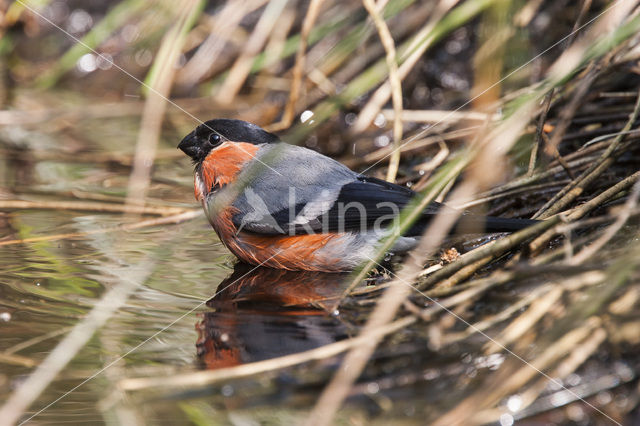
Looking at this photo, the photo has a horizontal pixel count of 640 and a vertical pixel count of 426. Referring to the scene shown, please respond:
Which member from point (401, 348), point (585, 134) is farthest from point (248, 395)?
point (585, 134)

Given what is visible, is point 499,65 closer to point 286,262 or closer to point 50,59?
point 286,262

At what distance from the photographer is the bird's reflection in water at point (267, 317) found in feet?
7.94

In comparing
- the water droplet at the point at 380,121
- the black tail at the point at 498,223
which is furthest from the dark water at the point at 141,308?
the water droplet at the point at 380,121

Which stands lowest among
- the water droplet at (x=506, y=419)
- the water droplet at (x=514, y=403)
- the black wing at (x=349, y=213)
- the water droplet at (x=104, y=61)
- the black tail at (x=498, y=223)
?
the water droplet at (x=506, y=419)

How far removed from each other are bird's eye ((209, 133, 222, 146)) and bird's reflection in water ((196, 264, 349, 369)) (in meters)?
0.77

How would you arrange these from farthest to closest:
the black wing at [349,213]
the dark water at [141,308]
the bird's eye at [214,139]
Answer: the bird's eye at [214,139], the black wing at [349,213], the dark water at [141,308]

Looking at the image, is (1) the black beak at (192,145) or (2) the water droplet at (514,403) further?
(1) the black beak at (192,145)

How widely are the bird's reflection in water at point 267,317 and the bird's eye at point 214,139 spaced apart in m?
0.77

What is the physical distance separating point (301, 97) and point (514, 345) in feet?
11.3

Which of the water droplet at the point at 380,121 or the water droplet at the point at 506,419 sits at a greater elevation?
the water droplet at the point at 380,121

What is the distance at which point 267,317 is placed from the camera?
2734 millimetres

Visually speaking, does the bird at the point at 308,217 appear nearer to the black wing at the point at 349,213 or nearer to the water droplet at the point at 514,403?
the black wing at the point at 349,213

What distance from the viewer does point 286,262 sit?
11.2ft

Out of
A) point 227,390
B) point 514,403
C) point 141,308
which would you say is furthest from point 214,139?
point 514,403
